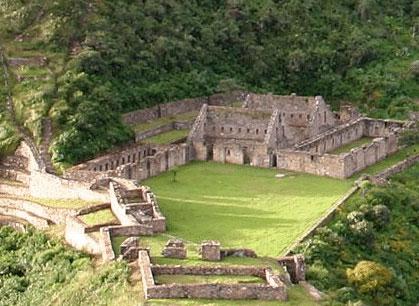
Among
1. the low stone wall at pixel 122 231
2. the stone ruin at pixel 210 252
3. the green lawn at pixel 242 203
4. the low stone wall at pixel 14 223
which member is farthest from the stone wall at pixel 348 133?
the stone ruin at pixel 210 252

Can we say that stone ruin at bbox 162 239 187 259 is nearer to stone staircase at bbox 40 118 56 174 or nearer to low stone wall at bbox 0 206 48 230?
low stone wall at bbox 0 206 48 230

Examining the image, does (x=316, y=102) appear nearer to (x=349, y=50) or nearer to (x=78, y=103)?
(x=78, y=103)

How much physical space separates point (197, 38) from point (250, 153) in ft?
107

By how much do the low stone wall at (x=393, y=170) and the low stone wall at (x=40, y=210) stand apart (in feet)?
74.1

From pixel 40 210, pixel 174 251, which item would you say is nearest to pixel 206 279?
pixel 174 251

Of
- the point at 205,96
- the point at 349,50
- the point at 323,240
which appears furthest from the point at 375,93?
the point at 323,240

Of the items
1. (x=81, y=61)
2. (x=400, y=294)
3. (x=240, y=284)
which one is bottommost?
(x=400, y=294)

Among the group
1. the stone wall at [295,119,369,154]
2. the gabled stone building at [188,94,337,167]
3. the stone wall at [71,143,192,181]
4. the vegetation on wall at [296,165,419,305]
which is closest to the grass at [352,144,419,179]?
the vegetation on wall at [296,165,419,305]

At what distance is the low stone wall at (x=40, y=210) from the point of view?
243 feet

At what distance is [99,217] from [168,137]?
87.6 ft

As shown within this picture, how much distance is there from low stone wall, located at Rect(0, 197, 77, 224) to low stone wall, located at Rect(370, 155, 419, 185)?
22.6m

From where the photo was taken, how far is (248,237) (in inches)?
2694

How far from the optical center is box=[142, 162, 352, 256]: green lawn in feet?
226

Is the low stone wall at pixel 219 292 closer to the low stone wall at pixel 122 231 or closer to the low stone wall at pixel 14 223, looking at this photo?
the low stone wall at pixel 122 231
